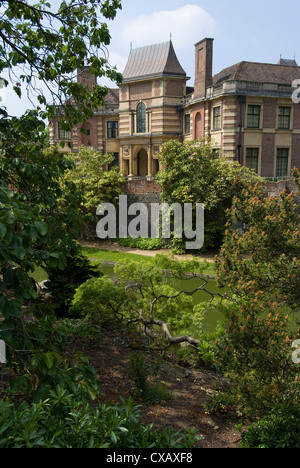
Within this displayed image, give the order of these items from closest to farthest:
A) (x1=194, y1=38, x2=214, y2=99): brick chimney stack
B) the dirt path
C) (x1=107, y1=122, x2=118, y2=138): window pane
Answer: the dirt path, (x1=194, y1=38, x2=214, y2=99): brick chimney stack, (x1=107, y1=122, x2=118, y2=138): window pane

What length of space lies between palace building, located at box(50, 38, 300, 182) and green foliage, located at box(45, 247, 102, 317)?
636 inches

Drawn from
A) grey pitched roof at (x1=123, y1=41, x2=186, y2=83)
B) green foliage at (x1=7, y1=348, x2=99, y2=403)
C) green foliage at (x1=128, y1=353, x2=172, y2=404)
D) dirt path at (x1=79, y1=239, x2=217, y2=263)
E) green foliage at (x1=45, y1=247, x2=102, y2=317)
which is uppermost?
grey pitched roof at (x1=123, y1=41, x2=186, y2=83)

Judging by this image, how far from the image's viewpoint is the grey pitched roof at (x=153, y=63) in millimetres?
34938

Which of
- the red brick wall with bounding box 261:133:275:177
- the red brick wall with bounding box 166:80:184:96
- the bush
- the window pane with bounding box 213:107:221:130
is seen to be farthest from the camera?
the red brick wall with bounding box 166:80:184:96

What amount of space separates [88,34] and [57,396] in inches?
290

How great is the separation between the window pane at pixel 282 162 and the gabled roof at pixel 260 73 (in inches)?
189

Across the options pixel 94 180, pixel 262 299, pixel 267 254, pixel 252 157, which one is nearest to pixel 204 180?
pixel 94 180

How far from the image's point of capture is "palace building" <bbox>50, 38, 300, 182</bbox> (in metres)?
28.8

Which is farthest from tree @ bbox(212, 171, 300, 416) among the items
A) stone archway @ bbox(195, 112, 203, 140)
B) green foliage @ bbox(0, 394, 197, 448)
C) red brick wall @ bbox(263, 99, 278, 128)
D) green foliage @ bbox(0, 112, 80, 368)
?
stone archway @ bbox(195, 112, 203, 140)

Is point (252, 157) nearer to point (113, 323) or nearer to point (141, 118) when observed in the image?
point (141, 118)

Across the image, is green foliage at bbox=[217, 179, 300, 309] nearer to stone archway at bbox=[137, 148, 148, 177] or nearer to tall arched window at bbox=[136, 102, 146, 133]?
→ tall arched window at bbox=[136, 102, 146, 133]

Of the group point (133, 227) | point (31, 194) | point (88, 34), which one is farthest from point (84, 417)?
point (133, 227)

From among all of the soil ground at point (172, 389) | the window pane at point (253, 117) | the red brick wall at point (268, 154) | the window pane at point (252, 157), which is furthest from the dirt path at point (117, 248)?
the soil ground at point (172, 389)
